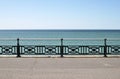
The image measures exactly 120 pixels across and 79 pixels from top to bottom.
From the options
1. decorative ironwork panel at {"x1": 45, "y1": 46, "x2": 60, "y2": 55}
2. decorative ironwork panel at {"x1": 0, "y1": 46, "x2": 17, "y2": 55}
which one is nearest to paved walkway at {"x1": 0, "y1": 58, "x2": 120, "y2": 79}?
decorative ironwork panel at {"x1": 0, "y1": 46, "x2": 17, "y2": 55}

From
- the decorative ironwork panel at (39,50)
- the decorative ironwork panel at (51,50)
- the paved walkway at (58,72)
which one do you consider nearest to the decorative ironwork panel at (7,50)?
the decorative ironwork panel at (39,50)

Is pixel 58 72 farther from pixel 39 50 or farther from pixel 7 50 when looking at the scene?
pixel 7 50

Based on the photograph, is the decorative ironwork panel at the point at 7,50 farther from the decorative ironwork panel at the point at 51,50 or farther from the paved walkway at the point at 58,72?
the paved walkway at the point at 58,72

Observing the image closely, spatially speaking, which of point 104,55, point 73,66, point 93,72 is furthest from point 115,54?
point 93,72

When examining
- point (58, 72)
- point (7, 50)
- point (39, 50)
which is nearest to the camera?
point (58, 72)

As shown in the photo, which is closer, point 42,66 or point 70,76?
point 70,76

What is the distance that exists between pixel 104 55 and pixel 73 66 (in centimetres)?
489

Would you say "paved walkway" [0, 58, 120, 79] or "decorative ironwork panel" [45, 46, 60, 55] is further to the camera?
"decorative ironwork panel" [45, 46, 60, 55]

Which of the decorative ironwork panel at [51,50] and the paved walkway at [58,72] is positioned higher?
the decorative ironwork panel at [51,50]

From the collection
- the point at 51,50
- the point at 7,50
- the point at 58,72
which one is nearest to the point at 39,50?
the point at 51,50

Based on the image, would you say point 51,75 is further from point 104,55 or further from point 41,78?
point 104,55

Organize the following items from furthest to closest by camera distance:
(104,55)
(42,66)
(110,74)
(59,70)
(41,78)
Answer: (104,55) → (42,66) → (59,70) → (110,74) → (41,78)

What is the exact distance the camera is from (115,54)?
18609mm

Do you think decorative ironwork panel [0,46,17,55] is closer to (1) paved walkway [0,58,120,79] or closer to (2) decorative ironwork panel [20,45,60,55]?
(2) decorative ironwork panel [20,45,60,55]
